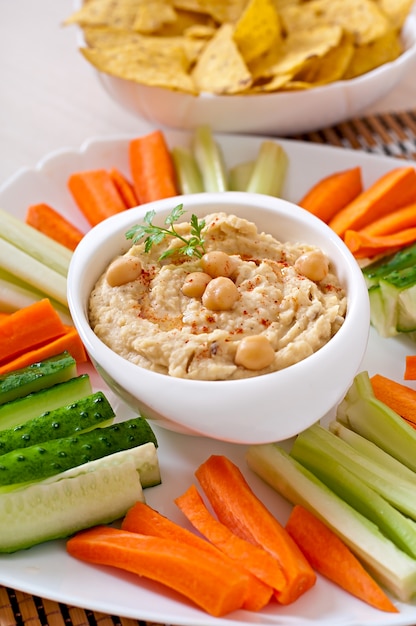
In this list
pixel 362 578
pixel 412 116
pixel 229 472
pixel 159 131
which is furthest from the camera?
pixel 412 116

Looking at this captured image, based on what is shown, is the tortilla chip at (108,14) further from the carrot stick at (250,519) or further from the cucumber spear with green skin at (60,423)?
the carrot stick at (250,519)

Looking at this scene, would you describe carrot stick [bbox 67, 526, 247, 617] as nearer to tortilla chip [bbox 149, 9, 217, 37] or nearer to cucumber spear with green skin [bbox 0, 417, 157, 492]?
cucumber spear with green skin [bbox 0, 417, 157, 492]

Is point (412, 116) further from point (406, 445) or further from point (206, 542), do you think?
point (206, 542)

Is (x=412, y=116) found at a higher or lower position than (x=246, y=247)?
lower

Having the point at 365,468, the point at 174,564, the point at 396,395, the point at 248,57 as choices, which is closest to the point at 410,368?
the point at 396,395

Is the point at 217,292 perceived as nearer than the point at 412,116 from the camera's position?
Yes

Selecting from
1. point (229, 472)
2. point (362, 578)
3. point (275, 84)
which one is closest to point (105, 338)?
point (229, 472)
